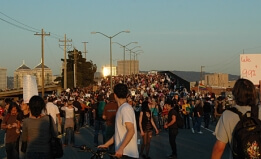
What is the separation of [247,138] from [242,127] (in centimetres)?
13

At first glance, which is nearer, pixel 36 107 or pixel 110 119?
pixel 36 107

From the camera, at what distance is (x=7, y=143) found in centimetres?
1051

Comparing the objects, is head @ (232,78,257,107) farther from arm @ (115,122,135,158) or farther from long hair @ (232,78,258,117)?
arm @ (115,122,135,158)

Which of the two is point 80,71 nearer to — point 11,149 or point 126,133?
point 11,149

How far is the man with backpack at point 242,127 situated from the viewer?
4.69 meters

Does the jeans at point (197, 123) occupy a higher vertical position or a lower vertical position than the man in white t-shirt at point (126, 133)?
lower

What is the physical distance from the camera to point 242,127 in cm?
478

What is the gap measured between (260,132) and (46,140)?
11.4 feet

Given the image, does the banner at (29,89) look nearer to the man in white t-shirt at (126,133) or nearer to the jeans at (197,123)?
the man in white t-shirt at (126,133)

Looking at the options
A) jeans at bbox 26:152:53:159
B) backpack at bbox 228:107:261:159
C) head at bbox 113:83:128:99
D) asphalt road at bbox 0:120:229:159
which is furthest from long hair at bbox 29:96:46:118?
asphalt road at bbox 0:120:229:159

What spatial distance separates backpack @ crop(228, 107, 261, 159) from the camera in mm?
4676

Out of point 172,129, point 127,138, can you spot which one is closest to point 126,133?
point 127,138

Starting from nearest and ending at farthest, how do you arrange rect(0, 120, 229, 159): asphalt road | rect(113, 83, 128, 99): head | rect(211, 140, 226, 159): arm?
rect(211, 140, 226, 159): arm, rect(113, 83, 128, 99): head, rect(0, 120, 229, 159): asphalt road

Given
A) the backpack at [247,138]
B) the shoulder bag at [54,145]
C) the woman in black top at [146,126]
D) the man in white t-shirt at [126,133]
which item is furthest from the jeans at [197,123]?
the backpack at [247,138]
